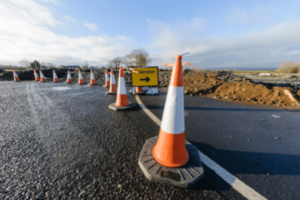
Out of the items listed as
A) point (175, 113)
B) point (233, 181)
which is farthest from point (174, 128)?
point (233, 181)

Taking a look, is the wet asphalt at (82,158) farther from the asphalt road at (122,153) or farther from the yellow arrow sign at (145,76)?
the yellow arrow sign at (145,76)

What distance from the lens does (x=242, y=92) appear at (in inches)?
197

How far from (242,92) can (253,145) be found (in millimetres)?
3781

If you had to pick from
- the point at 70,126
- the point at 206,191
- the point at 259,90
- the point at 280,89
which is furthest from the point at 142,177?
the point at 280,89

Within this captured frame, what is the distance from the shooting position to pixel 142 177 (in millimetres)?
1458

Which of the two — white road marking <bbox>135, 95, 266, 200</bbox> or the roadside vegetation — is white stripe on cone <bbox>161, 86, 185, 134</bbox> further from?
the roadside vegetation

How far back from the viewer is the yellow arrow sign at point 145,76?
17.4 feet

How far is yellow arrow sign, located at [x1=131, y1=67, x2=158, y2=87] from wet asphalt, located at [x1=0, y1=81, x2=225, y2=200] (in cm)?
262

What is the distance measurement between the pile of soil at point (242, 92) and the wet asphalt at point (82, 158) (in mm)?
3233

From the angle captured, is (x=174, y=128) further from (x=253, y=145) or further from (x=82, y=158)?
(x=253, y=145)

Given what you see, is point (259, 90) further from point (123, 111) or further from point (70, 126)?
point (70, 126)

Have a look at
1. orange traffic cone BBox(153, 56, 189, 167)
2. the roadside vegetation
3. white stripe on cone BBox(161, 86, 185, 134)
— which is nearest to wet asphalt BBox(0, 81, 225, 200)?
orange traffic cone BBox(153, 56, 189, 167)

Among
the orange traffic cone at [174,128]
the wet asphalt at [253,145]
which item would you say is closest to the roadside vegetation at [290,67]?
the wet asphalt at [253,145]

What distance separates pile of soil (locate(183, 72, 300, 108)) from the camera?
4320 mm
